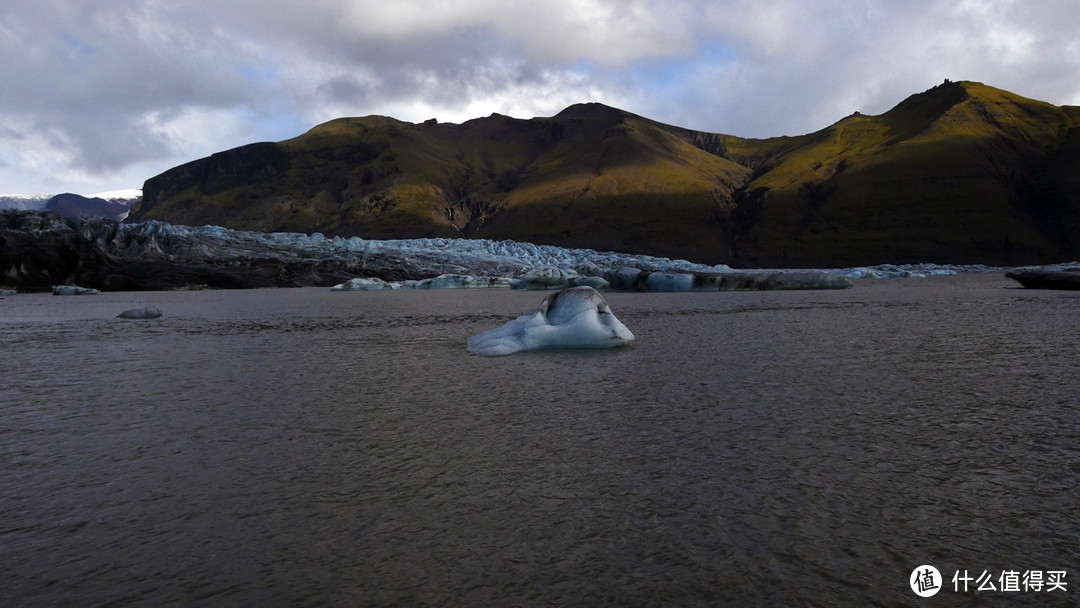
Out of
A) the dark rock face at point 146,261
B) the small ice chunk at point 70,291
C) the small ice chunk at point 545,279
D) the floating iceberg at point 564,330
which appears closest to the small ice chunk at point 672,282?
the small ice chunk at point 545,279

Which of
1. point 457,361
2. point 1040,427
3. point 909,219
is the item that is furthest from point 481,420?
point 909,219

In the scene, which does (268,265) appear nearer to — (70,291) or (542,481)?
(70,291)

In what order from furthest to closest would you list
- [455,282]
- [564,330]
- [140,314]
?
[455,282] → [140,314] → [564,330]

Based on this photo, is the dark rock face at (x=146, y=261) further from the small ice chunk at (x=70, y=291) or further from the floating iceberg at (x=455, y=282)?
the floating iceberg at (x=455, y=282)

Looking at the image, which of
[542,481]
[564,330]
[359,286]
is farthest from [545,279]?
[542,481]

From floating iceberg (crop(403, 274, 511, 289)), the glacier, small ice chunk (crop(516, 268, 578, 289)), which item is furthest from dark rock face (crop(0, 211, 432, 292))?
small ice chunk (crop(516, 268, 578, 289))

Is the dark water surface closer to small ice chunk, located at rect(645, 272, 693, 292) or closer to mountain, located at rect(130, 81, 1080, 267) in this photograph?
small ice chunk, located at rect(645, 272, 693, 292)

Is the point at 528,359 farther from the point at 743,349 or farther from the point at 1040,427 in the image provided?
the point at 1040,427
